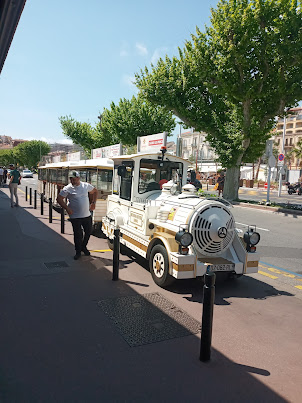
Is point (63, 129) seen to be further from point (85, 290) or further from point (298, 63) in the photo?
point (85, 290)

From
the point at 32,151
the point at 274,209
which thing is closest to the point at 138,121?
the point at 274,209

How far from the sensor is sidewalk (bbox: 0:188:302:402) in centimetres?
278

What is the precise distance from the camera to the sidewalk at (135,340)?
2.78 meters

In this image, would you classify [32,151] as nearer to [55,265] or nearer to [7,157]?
[7,157]

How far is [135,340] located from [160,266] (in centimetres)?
180

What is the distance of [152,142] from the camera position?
35.0 ft

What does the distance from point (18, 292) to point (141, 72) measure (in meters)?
21.2

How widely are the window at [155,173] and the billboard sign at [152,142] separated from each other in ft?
7.30

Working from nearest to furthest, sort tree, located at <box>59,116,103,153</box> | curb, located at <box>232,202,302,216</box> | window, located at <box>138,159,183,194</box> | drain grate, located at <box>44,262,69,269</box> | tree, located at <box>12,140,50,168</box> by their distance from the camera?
drain grate, located at <box>44,262,69,269</box> < window, located at <box>138,159,183,194</box> < curb, located at <box>232,202,302,216</box> < tree, located at <box>59,116,103,153</box> < tree, located at <box>12,140,50,168</box>

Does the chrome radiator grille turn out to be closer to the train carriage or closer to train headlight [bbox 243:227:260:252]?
train headlight [bbox 243:227:260:252]

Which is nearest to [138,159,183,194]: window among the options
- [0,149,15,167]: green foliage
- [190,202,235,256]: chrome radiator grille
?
[190,202,235,256]: chrome radiator grille

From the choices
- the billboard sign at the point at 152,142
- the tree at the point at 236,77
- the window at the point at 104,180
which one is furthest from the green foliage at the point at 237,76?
the window at the point at 104,180

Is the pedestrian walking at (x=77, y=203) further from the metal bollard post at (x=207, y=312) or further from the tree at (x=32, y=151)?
the tree at (x=32, y=151)

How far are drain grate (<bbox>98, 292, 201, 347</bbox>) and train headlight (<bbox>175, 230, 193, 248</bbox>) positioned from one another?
91 centimetres
